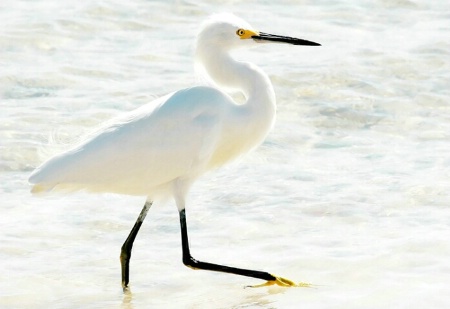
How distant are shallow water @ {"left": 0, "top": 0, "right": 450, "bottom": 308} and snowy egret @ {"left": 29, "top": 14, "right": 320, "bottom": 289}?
1.21 feet

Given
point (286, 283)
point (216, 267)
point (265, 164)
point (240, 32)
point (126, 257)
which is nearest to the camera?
point (286, 283)

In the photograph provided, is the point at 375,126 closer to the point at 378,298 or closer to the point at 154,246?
the point at 154,246

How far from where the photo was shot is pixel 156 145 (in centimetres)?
572

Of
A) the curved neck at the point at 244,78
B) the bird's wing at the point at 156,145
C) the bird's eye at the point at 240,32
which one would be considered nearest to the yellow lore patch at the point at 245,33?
the bird's eye at the point at 240,32

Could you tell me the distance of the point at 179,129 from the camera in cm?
571

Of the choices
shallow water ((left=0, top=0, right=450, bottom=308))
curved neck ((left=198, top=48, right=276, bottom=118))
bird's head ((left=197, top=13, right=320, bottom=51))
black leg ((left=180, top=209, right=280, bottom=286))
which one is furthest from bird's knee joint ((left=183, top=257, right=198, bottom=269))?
bird's head ((left=197, top=13, right=320, bottom=51))

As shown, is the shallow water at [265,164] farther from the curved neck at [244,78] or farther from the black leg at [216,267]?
the curved neck at [244,78]

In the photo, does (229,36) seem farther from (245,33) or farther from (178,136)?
(178,136)

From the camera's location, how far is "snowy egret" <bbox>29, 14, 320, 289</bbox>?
562cm

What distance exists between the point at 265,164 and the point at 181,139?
96.5 inches

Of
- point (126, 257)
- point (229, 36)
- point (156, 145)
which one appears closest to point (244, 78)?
point (229, 36)

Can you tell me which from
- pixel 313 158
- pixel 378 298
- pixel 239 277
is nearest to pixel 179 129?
pixel 239 277

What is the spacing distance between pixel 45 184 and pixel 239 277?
131cm

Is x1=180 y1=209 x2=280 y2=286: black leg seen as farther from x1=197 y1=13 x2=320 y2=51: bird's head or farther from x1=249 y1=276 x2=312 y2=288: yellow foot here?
x1=197 y1=13 x2=320 y2=51: bird's head
